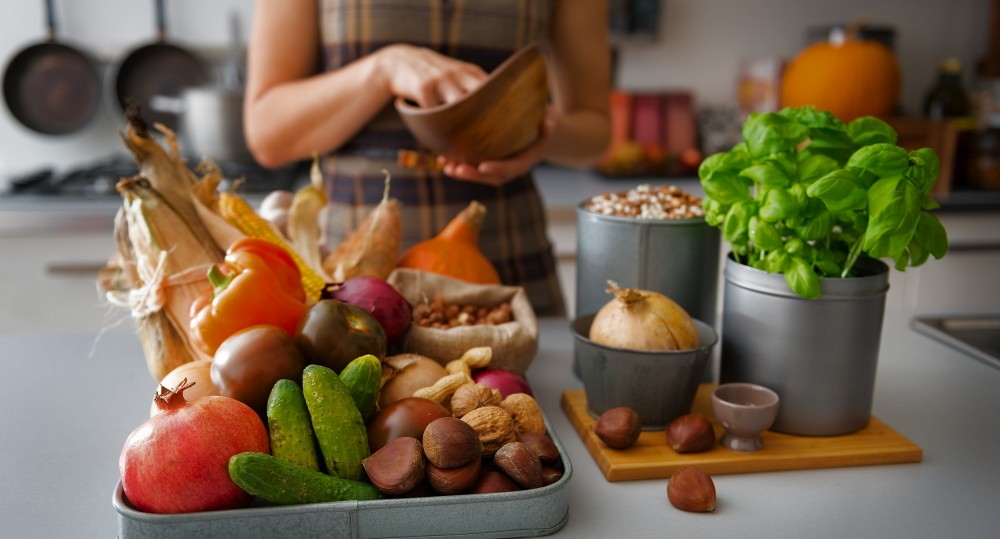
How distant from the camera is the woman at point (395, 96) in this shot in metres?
1.20

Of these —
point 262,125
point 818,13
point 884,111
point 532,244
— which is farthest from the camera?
point 818,13

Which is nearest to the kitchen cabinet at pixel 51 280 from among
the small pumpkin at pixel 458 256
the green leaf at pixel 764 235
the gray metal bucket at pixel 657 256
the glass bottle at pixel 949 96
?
the small pumpkin at pixel 458 256

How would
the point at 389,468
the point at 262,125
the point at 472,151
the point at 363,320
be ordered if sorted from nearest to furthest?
the point at 389,468
the point at 363,320
the point at 472,151
the point at 262,125

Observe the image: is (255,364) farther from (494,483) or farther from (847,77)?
(847,77)

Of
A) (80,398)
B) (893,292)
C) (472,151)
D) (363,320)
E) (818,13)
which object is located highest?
(818,13)

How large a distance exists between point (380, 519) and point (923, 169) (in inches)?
18.6

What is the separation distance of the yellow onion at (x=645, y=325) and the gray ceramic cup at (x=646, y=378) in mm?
13

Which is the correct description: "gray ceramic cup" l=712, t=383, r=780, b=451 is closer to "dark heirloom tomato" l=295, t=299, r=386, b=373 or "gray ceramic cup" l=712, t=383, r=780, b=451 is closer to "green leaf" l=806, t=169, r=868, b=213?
"green leaf" l=806, t=169, r=868, b=213

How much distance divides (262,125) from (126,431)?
1.93 ft

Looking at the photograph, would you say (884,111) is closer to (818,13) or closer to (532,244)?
(818,13)

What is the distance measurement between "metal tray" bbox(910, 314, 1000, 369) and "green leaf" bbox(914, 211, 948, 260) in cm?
39

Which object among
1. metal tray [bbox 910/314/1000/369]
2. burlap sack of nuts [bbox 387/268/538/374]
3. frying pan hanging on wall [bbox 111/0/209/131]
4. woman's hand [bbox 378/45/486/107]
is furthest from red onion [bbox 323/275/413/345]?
frying pan hanging on wall [bbox 111/0/209/131]

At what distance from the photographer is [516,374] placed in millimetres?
773

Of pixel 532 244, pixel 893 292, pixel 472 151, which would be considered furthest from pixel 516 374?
pixel 893 292
